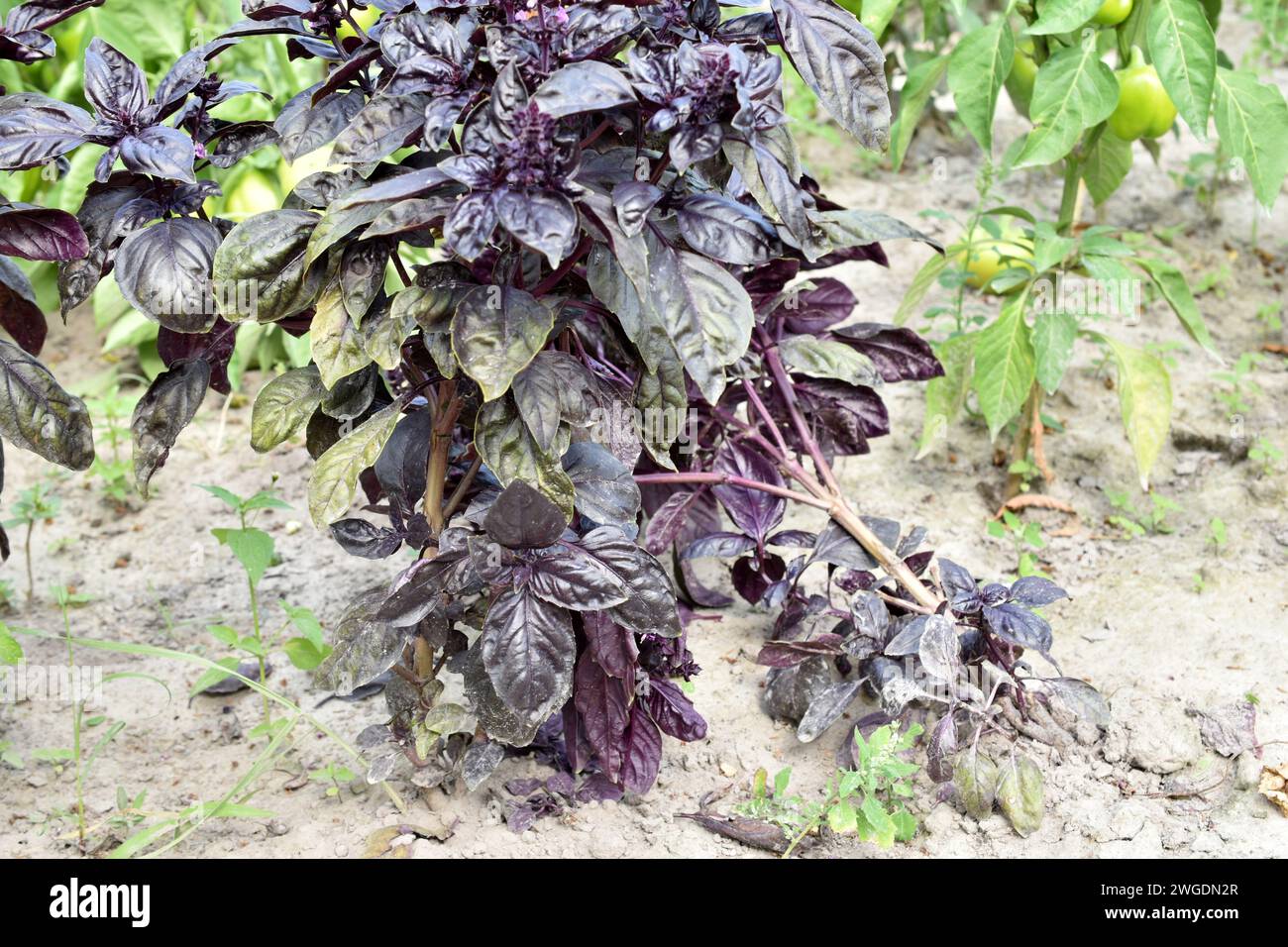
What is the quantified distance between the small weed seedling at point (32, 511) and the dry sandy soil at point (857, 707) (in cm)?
4

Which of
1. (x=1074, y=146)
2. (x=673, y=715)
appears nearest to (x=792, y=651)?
(x=673, y=715)

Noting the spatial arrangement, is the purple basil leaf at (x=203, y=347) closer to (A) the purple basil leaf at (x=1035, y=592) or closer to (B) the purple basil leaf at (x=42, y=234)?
(B) the purple basil leaf at (x=42, y=234)

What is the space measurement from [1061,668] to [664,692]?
0.68m

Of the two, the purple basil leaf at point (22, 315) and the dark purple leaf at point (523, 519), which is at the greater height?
the dark purple leaf at point (523, 519)

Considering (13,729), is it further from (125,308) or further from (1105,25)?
(1105,25)

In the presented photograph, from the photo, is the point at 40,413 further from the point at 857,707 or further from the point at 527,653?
the point at 857,707

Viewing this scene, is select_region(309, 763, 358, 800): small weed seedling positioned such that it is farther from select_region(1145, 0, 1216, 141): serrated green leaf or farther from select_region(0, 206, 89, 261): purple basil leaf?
select_region(1145, 0, 1216, 141): serrated green leaf

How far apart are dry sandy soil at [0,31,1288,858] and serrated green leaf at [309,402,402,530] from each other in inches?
20.1

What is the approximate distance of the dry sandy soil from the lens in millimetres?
1639

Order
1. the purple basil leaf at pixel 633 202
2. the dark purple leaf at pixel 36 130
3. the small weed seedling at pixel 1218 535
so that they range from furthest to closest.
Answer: the small weed seedling at pixel 1218 535 < the dark purple leaf at pixel 36 130 < the purple basil leaf at pixel 633 202

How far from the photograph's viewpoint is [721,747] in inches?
71.7

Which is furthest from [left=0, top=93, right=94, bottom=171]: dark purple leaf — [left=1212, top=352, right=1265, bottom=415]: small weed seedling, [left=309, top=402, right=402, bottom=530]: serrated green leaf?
[left=1212, top=352, right=1265, bottom=415]: small weed seedling

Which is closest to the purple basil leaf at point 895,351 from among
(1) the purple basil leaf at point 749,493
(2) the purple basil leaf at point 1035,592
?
(1) the purple basil leaf at point 749,493

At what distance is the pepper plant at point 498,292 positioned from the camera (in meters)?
1.25
